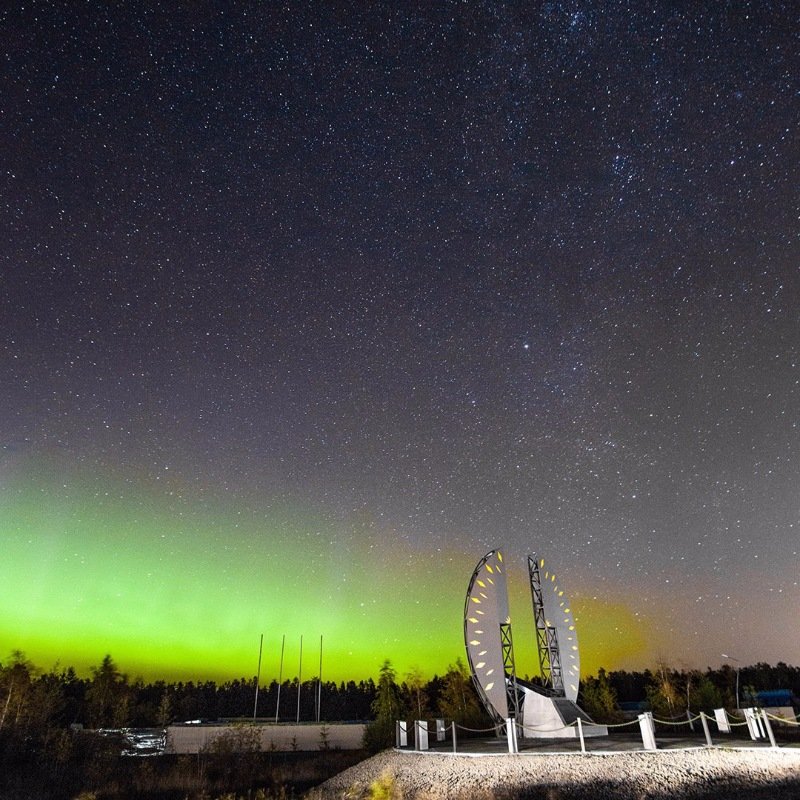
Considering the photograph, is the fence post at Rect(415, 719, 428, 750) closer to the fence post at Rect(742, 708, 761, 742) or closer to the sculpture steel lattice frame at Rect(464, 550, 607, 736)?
the sculpture steel lattice frame at Rect(464, 550, 607, 736)

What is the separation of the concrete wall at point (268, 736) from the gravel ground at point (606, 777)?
14668mm

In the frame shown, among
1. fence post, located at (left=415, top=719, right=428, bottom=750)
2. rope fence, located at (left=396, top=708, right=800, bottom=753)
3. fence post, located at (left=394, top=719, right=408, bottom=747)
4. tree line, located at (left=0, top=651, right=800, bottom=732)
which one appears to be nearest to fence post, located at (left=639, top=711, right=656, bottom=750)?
rope fence, located at (left=396, top=708, right=800, bottom=753)

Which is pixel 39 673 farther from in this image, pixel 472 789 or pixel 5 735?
pixel 472 789

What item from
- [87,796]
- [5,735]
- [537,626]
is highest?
[537,626]

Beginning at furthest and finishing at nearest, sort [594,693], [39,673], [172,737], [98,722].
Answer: [39,673]
[98,722]
[594,693]
[172,737]

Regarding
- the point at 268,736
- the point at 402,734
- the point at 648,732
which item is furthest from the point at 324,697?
the point at 648,732

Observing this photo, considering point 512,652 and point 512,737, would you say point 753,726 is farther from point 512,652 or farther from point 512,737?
point 512,652

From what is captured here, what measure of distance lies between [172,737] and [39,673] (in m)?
33.6

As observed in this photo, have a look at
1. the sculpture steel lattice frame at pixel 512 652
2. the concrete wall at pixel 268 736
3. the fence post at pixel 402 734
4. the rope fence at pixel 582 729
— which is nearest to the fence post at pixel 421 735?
the rope fence at pixel 582 729

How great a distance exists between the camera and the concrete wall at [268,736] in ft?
103

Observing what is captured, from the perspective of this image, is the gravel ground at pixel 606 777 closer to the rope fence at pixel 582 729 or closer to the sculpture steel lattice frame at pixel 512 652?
the rope fence at pixel 582 729

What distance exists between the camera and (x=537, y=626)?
27.6 metres

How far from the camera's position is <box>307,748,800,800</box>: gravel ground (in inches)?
554

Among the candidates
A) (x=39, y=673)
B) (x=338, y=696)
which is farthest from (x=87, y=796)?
(x=338, y=696)
